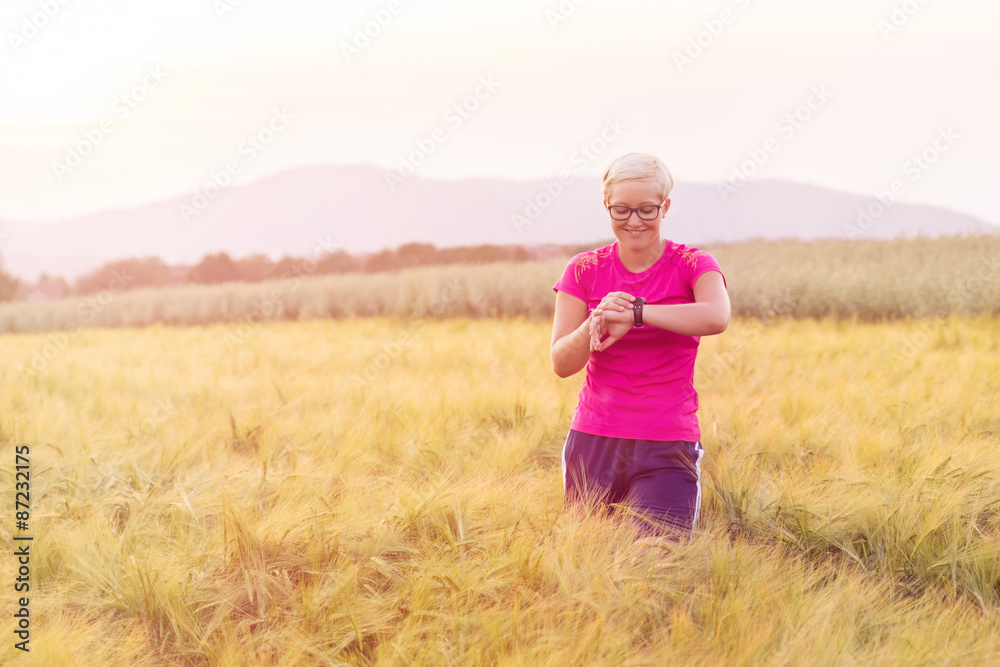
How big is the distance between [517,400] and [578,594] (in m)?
1.80

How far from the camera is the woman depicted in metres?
1.93

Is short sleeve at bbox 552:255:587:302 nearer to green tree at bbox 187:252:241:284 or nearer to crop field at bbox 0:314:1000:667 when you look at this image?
crop field at bbox 0:314:1000:667

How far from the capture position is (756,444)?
9.16 feet

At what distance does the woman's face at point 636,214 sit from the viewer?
1.93 metres

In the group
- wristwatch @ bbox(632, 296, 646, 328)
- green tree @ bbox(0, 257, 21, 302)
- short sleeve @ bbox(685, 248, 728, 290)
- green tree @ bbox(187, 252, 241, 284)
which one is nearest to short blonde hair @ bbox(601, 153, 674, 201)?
short sleeve @ bbox(685, 248, 728, 290)

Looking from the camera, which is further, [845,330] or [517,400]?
[845,330]

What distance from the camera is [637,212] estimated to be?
1.97m

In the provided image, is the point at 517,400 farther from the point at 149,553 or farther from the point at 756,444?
the point at 149,553

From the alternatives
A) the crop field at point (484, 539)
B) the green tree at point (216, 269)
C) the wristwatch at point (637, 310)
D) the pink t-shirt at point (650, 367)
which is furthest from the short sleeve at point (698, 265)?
the green tree at point (216, 269)

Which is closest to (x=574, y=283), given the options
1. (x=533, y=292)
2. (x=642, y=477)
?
(x=642, y=477)

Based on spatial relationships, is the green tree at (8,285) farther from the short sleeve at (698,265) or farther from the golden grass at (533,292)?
the short sleeve at (698,265)

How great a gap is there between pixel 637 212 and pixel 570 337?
1.37 feet

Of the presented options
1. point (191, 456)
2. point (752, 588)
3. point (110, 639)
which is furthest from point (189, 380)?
Result: point (752, 588)

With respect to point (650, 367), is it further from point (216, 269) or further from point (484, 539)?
point (216, 269)
